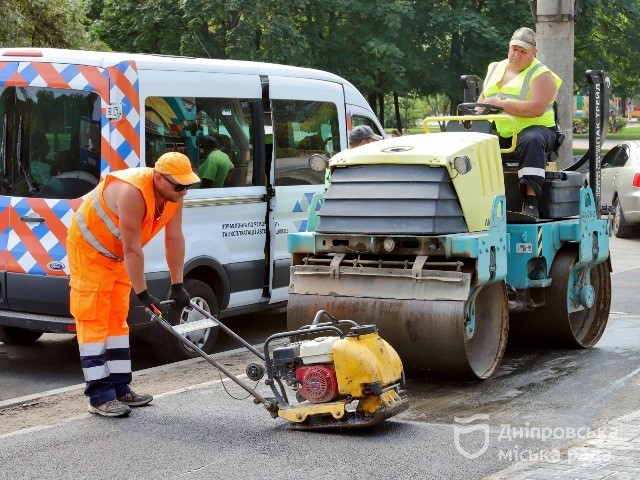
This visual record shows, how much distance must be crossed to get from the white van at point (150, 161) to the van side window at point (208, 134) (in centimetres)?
1

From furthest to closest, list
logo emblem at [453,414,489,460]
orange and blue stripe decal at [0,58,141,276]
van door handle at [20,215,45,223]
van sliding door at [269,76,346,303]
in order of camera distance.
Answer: van sliding door at [269,76,346,303] < van door handle at [20,215,45,223] < orange and blue stripe decal at [0,58,141,276] < logo emblem at [453,414,489,460]

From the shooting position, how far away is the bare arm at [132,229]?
6957mm

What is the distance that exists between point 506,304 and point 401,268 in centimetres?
98

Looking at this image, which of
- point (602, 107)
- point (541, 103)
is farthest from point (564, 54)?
point (541, 103)

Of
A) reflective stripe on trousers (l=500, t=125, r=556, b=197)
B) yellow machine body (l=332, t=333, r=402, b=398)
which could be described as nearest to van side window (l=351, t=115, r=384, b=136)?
reflective stripe on trousers (l=500, t=125, r=556, b=197)

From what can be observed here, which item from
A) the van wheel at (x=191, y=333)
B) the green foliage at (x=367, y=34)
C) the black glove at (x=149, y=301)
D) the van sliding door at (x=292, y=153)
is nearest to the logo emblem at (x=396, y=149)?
the black glove at (x=149, y=301)

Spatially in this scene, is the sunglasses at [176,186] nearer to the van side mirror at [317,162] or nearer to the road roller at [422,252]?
the road roller at [422,252]

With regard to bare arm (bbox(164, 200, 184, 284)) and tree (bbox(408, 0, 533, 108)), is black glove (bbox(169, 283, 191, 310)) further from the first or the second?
tree (bbox(408, 0, 533, 108))

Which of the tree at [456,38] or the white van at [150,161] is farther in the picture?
the tree at [456,38]

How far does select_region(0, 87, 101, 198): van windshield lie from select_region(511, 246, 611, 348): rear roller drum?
3.59 m

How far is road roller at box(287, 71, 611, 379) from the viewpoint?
754cm

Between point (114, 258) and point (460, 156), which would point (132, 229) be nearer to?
point (114, 258)

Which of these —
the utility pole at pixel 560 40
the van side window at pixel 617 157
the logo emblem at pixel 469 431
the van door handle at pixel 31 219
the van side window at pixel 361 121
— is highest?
the utility pole at pixel 560 40

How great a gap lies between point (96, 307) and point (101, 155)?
184cm
